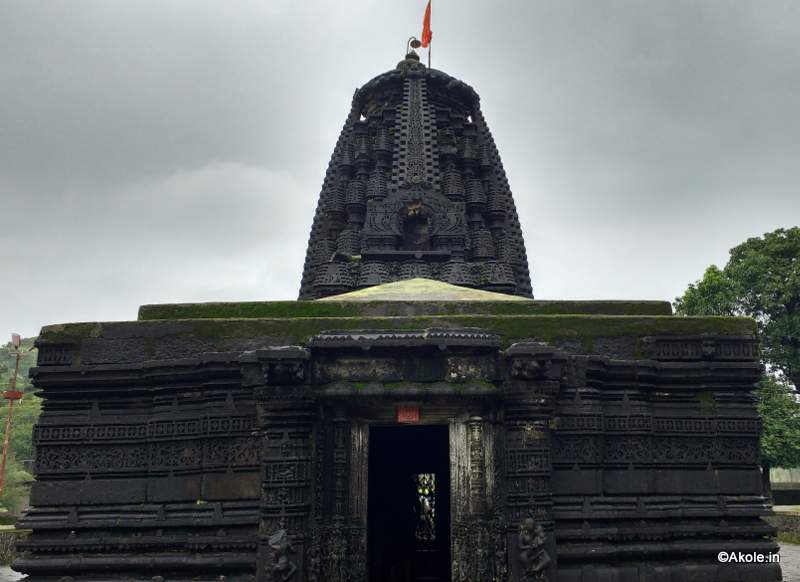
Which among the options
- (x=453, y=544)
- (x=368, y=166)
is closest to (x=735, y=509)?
(x=453, y=544)

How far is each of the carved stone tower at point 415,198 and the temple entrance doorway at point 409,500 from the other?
6022 mm

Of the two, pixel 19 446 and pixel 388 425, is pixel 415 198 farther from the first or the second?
pixel 19 446

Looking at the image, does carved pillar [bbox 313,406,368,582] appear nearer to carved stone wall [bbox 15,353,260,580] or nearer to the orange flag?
carved stone wall [bbox 15,353,260,580]

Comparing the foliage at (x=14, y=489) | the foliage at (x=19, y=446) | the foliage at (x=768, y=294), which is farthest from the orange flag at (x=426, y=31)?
the foliage at (x=14, y=489)

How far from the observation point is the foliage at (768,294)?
2431cm

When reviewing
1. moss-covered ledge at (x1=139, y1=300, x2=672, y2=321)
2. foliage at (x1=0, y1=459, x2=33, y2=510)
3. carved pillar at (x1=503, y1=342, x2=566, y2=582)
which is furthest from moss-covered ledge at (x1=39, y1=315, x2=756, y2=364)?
foliage at (x1=0, y1=459, x2=33, y2=510)

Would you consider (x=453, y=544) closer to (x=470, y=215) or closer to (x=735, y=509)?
(x=735, y=509)

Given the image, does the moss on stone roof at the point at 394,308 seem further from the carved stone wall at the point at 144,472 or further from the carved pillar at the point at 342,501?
the carved pillar at the point at 342,501

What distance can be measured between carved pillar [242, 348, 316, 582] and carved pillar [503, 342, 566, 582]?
6.55 ft

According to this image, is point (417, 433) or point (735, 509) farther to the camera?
point (417, 433)

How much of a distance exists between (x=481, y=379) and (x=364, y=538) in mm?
1992

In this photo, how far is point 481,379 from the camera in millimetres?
6648

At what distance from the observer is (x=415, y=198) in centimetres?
1711

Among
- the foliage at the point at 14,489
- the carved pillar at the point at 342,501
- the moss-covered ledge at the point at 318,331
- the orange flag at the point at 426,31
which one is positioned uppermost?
→ the orange flag at the point at 426,31
